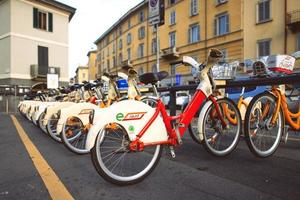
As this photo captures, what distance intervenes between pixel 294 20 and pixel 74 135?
20830mm

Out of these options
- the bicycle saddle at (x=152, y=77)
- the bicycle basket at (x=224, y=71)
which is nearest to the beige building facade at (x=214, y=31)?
the bicycle basket at (x=224, y=71)

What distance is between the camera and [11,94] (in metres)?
25.9

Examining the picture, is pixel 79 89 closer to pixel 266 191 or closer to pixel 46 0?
pixel 266 191

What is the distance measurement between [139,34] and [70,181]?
40.2 m

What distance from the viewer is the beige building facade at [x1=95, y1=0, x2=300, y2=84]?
23109 millimetres

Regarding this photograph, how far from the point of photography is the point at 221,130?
14.2ft

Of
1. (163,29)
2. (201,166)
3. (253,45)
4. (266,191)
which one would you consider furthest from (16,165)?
(163,29)

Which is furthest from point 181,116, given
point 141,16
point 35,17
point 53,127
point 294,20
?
point 141,16

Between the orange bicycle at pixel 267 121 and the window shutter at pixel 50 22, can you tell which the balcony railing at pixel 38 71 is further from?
the orange bicycle at pixel 267 121

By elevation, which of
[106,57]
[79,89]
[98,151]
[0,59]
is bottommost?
[98,151]

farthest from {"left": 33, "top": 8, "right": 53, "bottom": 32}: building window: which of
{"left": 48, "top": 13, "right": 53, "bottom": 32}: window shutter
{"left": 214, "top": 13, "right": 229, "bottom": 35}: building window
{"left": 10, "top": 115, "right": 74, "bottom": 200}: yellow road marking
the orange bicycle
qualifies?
the orange bicycle

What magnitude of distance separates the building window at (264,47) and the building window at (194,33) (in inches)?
302

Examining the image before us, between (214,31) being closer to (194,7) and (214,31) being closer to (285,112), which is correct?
(194,7)

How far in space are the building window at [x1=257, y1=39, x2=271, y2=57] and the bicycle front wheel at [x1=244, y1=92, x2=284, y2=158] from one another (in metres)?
20.7
